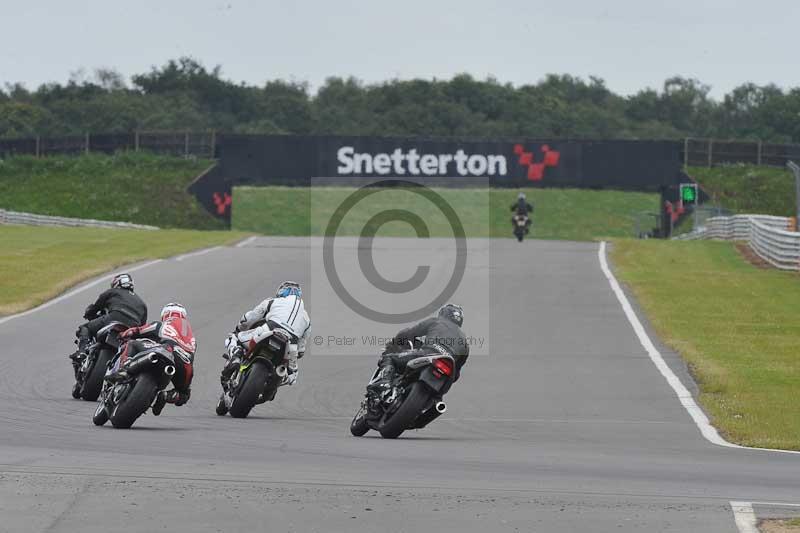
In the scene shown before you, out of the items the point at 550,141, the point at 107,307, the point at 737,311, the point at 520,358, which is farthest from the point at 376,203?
the point at 107,307

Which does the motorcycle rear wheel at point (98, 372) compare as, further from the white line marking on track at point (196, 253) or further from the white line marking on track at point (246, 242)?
the white line marking on track at point (246, 242)

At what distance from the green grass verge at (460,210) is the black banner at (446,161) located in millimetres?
4882

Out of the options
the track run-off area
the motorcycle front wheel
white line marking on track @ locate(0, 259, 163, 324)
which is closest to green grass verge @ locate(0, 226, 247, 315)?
white line marking on track @ locate(0, 259, 163, 324)

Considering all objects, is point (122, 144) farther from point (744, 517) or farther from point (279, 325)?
point (744, 517)

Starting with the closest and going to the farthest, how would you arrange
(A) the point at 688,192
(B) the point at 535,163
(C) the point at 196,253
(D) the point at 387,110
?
(C) the point at 196,253 < (A) the point at 688,192 < (B) the point at 535,163 < (D) the point at 387,110

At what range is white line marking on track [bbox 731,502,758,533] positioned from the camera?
9.17 m

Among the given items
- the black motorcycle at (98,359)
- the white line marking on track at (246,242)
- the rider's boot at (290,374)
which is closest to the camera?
the rider's boot at (290,374)

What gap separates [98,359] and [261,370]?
2.30m

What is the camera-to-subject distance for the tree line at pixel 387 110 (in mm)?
116188

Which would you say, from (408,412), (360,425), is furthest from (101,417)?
(408,412)

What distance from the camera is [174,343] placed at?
13922mm

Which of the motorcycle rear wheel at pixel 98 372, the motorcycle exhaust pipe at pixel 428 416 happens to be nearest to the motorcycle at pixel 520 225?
the motorcycle rear wheel at pixel 98 372

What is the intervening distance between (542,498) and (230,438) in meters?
3.88

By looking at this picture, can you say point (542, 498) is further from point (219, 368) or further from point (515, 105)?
point (515, 105)
